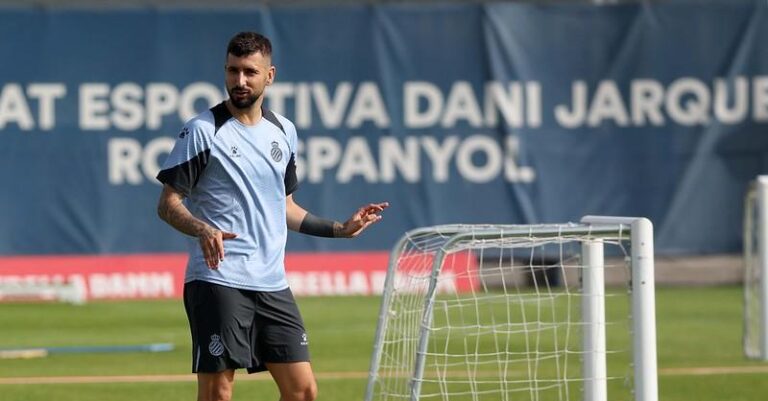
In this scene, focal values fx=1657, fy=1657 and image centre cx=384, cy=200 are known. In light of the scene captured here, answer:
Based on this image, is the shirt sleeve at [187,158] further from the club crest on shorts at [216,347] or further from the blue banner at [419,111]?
the blue banner at [419,111]

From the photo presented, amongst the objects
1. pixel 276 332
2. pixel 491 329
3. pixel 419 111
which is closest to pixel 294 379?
pixel 276 332

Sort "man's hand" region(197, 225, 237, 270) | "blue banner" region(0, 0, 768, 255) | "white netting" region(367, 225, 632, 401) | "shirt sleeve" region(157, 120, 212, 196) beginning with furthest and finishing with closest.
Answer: "blue banner" region(0, 0, 768, 255)
"white netting" region(367, 225, 632, 401)
"shirt sleeve" region(157, 120, 212, 196)
"man's hand" region(197, 225, 237, 270)

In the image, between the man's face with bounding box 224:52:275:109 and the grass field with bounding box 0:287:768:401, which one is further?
the grass field with bounding box 0:287:768:401

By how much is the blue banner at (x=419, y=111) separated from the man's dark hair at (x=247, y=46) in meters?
12.9

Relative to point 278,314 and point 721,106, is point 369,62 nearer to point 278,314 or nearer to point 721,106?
point 721,106

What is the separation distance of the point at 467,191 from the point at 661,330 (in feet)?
17.9

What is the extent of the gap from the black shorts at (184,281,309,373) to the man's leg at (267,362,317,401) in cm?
3

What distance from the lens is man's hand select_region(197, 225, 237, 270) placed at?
276 inches

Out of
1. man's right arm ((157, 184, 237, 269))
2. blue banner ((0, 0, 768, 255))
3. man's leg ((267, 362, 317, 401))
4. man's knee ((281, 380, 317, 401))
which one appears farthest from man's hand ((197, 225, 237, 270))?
blue banner ((0, 0, 768, 255))

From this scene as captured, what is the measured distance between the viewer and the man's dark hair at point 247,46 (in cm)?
730

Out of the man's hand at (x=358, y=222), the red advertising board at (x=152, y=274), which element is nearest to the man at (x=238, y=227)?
the man's hand at (x=358, y=222)

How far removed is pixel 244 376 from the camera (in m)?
12.5

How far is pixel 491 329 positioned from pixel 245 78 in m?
8.26

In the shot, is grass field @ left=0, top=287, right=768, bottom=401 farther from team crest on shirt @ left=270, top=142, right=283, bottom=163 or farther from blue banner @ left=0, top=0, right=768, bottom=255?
team crest on shirt @ left=270, top=142, right=283, bottom=163
